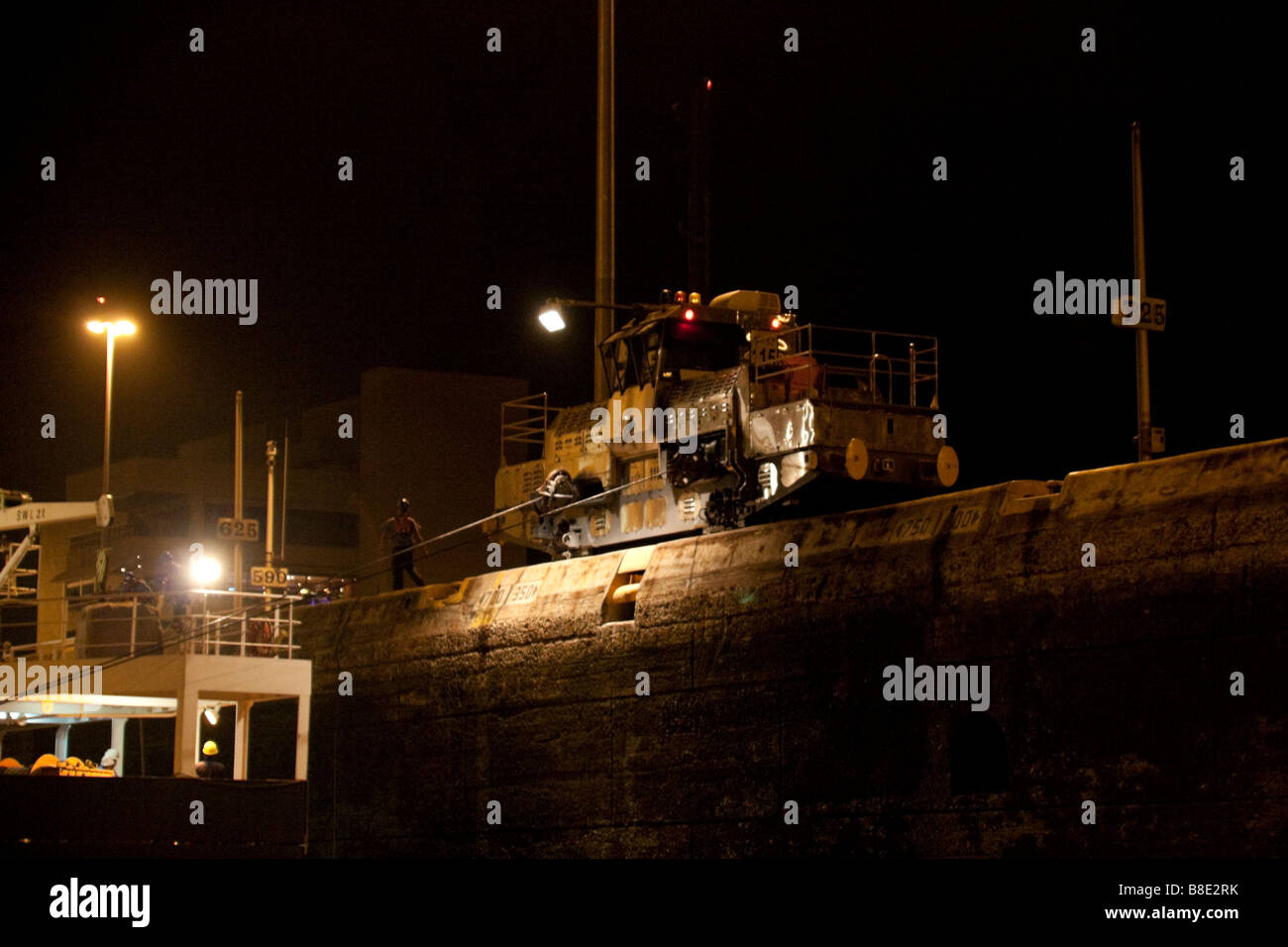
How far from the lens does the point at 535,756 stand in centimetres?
2325

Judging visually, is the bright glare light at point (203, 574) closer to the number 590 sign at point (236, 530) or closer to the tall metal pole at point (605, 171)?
the number 590 sign at point (236, 530)

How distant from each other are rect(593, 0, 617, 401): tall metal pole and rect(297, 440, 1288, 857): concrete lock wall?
5767 mm

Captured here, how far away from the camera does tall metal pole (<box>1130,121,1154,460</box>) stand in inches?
895

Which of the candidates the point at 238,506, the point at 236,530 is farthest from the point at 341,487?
the point at 236,530

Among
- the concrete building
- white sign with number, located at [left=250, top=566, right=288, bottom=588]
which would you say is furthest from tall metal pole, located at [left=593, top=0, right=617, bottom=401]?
the concrete building

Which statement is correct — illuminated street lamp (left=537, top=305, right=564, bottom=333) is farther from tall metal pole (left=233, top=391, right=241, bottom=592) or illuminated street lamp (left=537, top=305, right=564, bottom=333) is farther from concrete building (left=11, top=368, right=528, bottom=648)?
concrete building (left=11, top=368, right=528, bottom=648)

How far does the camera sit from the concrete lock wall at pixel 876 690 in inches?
602

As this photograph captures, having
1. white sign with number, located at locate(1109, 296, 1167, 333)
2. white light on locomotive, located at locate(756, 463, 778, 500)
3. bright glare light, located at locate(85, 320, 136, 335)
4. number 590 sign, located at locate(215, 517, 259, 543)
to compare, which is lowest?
white light on locomotive, located at locate(756, 463, 778, 500)

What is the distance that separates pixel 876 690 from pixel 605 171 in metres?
13.3

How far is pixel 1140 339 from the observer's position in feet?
74.4

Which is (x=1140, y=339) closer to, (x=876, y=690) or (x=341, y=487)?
(x=876, y=690)

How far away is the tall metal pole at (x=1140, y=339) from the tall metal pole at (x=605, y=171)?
9090mm
